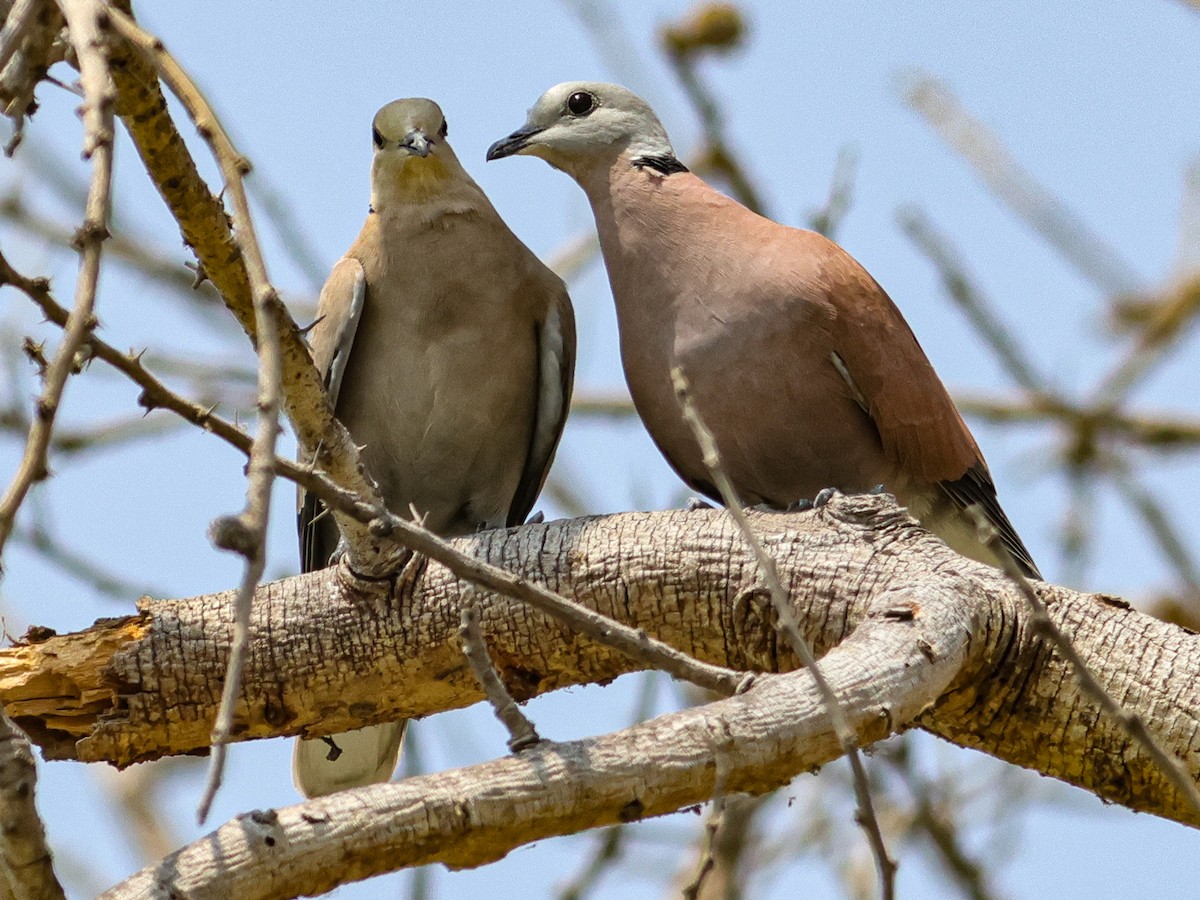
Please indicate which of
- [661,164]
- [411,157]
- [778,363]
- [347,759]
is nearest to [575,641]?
[778,363]

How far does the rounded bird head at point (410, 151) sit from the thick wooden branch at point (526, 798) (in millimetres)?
3035

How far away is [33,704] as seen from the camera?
4.10 metres

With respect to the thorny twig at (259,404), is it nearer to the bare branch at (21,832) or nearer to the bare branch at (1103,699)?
the bare branch at (21,832)

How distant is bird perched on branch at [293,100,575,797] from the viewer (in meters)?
5.37

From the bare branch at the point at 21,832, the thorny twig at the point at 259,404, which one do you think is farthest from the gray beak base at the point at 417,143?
the bare branch at the point at 21,832

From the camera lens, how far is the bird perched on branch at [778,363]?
4.79 metres

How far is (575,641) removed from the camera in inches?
162

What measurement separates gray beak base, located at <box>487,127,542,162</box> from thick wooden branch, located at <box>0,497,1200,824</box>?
188 centimetres

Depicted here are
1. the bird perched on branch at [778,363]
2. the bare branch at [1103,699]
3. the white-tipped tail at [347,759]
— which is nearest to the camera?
the bare branch at [1103,699]

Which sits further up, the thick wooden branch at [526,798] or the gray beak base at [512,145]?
the gray beak base at [512,145]

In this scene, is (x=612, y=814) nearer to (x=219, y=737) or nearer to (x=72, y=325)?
(x=219, y=737)

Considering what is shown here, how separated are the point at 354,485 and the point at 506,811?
1239mm

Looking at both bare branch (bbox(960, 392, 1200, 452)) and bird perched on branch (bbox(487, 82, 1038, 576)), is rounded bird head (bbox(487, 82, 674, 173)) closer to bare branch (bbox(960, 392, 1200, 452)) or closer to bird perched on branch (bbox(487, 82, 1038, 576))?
bird perched on branch (bbox(487, 82, 1038, 576))

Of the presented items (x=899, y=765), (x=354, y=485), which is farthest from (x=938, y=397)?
(x=354, y=485)
